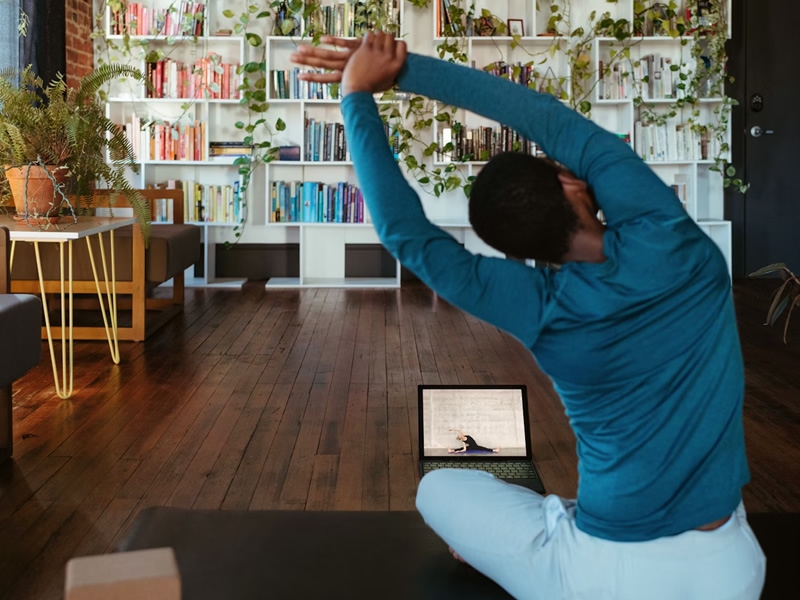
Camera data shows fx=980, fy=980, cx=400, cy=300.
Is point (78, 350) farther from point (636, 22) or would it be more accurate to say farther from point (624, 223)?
point (636, 22)

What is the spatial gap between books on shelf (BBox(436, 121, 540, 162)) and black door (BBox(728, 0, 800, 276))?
58.4 inches

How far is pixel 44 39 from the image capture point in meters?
5.80

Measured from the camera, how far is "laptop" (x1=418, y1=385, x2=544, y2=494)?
2793 millimetres

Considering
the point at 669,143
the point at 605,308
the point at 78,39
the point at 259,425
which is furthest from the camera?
the point at 669,143

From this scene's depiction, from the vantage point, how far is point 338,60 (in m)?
1.37

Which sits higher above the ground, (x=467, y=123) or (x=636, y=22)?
(x=636, y=22)

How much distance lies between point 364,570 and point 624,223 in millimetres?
823

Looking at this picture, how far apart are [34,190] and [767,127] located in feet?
16.4

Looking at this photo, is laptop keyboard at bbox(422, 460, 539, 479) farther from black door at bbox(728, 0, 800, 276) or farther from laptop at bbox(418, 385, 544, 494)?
black door at bbox(728, 0, 800, 276)

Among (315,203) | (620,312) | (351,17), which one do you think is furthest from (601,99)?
(620,312)

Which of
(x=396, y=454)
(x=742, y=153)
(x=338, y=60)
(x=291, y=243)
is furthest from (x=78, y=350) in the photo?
(x=742, y=153)

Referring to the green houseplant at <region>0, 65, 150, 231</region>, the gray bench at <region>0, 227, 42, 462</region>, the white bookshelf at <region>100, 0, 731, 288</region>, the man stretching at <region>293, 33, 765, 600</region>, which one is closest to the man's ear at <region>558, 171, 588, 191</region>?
the man stretching at <region>293, 33, 765, 600</region>

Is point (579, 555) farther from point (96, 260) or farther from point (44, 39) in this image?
point (44, 39)

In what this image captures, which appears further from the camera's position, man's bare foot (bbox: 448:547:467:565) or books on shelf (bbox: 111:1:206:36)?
books on shelf (bbox: 111:1:206:36)
